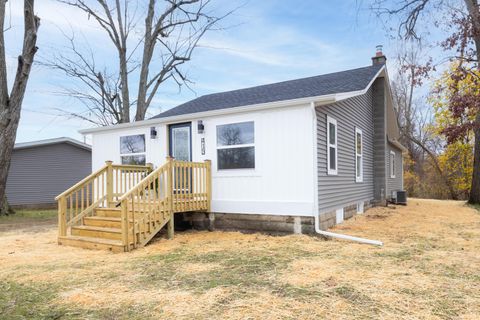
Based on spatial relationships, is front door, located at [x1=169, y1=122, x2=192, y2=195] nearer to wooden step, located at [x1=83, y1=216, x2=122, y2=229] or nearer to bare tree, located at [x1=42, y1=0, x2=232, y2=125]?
wooden step, located at [x1=83, y1=216, x2=122, y2=229]

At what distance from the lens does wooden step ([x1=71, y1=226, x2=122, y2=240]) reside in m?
6.27

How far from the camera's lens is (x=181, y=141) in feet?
27.5

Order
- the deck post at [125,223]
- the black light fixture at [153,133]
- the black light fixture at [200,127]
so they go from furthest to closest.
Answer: the black light fixture at [153,133]
the black light fixture at [200,127]
the deck post at [125,223]

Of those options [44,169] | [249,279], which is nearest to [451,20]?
[249,279]

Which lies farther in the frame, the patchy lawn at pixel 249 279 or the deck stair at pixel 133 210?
the deck stair at pixel 133 210

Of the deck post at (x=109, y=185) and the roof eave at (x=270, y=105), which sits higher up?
the roof eave at (x=270, y=105)

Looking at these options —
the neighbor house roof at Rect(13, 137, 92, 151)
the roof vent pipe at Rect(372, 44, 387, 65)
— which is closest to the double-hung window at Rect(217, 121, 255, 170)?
the roof vent pipe at Rect(372, 44, 387, 65)

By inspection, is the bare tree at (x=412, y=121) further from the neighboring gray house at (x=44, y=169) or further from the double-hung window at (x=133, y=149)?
the neighboring gray house at (x=44, y=169)

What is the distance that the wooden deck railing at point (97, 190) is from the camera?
267 inches

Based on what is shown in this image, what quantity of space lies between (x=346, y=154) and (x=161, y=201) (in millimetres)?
5046

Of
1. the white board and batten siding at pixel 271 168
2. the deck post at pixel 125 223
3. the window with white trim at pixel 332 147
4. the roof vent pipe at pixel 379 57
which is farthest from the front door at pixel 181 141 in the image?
the roof vent pipe at pixel 379 57

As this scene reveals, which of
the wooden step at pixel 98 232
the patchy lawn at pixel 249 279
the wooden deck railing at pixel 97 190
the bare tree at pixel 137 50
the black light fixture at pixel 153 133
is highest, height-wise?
the bare tree at pixel 137 50

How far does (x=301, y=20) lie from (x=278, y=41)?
12.5 ft

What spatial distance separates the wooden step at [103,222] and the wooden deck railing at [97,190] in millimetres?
173
